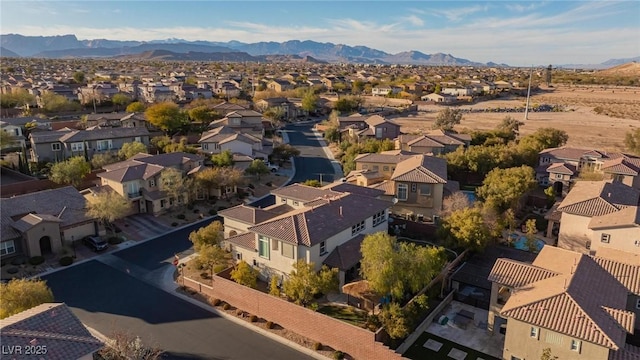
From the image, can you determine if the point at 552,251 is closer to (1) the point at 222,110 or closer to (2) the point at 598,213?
(2) the point at 598,213

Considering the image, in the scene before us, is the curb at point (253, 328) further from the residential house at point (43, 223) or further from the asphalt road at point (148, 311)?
the residential house at point (43, 223)

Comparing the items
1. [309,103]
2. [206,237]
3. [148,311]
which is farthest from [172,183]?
[309,103]

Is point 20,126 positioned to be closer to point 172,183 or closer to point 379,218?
point 172,183

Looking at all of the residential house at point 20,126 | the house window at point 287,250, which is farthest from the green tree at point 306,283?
the residential house at point 20,126

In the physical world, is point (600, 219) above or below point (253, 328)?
above

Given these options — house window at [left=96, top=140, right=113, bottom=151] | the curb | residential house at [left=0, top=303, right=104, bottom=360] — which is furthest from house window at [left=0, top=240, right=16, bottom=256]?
house window at [left=96, top=140, right=113, bottom=151]

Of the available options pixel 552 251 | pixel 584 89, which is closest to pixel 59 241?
pixel 552 251
